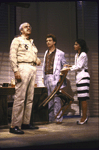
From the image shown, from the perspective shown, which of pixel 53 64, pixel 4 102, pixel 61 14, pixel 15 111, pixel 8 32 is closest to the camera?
pixel 15 111

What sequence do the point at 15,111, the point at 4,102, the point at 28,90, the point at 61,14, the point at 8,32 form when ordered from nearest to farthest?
the point at 15,111 → the point at 28,90 → the point at 4,102 → the point at 8,32 → the point at 61,14

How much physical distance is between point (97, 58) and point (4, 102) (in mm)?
2934

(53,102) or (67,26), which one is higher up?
(67,26)

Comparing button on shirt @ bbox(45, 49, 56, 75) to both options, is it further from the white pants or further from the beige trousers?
the beige trousers

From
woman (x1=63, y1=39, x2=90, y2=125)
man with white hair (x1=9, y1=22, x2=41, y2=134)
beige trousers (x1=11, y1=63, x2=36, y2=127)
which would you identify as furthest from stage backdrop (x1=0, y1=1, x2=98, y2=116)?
beige trousers (x1=11, y1=63, x2=36, y2=127)

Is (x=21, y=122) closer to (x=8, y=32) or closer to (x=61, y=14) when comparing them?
(x=8, y=32)

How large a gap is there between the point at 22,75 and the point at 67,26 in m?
2.75

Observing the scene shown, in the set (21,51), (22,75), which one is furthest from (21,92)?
(21,51)

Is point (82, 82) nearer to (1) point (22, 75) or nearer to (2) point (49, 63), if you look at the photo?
(2) point (49, 63)

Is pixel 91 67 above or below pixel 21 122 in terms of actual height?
above

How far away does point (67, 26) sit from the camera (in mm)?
5535

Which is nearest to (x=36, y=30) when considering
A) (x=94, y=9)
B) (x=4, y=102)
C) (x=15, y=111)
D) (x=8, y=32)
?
(x=8, y=32)

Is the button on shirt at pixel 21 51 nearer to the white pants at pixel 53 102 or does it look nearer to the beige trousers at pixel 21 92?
the beige trousers at pixel 21 92

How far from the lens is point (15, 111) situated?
3229 mm
